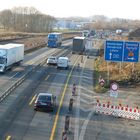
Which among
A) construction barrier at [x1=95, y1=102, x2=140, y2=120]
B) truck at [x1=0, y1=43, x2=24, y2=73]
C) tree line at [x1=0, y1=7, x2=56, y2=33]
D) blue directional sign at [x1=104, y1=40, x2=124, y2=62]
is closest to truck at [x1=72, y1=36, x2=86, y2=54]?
truck at [x1=0, y1=43, x2=24, y2=73]

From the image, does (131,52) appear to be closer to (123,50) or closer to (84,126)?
(123,50)

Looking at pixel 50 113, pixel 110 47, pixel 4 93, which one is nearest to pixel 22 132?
pixel 50 113

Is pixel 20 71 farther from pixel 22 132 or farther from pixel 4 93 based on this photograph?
pixel 22 132

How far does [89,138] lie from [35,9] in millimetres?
171930

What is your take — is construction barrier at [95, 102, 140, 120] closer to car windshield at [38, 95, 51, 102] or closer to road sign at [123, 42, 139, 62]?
car windshield at [38, 95, 51, 102]

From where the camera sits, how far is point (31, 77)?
4325cm

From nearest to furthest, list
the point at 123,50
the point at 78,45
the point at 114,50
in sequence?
the point at 123,50 → the point at 114,50 → the point at 78,45

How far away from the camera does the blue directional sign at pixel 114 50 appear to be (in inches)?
1502

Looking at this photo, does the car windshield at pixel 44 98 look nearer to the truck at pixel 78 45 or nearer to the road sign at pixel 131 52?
the road sign at pixel 131 52

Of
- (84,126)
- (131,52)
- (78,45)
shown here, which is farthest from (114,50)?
(78,45)

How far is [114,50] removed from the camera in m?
38.3

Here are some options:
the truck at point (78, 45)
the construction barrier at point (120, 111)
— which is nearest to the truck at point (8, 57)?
the construction barrier at point (120, 111)

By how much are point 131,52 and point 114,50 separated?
1.69m

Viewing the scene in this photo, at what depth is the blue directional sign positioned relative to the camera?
125 ft
